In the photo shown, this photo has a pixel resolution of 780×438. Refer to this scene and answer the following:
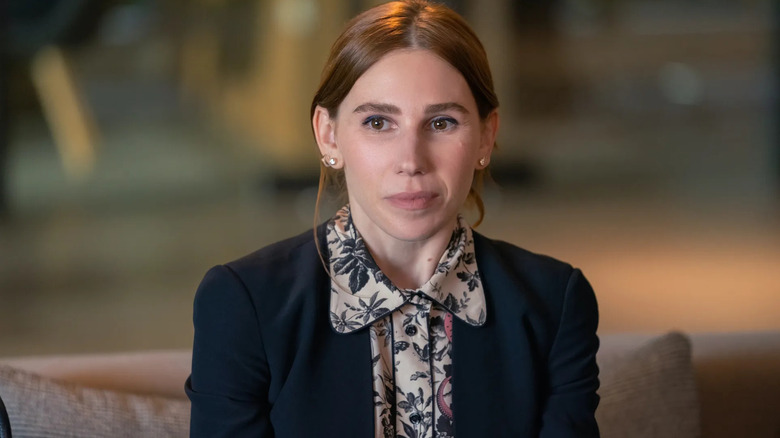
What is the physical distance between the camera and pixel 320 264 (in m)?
1.42

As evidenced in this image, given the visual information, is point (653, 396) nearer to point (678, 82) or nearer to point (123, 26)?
point (123, 26)

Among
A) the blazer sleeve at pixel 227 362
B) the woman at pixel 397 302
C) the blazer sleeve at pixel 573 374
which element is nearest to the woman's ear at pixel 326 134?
the woman at pixel 397 302

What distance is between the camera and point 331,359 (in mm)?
1352

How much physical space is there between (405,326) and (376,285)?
0.07 metres

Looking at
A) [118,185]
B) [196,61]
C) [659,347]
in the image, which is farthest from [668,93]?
[659,347]

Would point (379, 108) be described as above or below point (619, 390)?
above

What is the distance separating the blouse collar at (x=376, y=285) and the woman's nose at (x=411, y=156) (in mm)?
163

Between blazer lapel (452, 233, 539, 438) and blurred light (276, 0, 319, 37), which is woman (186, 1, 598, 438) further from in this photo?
blurred light (276, 0, 319, 37)

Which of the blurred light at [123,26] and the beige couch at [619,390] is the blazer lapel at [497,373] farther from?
the blurred light at [123,26]

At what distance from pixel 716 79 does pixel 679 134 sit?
46 centimetres

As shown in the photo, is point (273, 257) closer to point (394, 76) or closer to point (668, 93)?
point (394, 76)

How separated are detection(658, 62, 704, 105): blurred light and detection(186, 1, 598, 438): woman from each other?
543cm

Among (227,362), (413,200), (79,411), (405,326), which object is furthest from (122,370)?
(413,200)

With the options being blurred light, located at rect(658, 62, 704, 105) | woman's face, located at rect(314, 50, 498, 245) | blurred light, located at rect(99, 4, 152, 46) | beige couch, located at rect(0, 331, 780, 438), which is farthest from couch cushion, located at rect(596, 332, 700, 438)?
blurred light, located at rect(658, 62, 704, 105)
